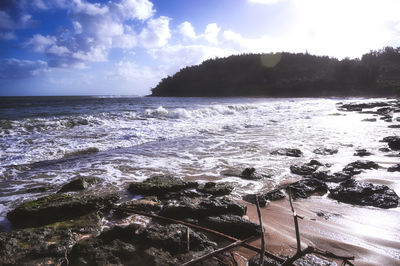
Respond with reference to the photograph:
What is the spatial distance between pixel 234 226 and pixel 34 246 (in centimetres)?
181

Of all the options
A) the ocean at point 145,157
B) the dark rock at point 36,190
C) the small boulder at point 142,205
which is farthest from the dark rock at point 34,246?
the dark rock at point 36,190

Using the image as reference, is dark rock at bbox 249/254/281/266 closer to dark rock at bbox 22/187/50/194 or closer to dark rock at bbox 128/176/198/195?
dark rock at bbox 128/176/198/195

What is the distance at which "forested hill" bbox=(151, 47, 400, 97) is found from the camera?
47.4 meters

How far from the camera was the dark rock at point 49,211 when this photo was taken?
2.47m

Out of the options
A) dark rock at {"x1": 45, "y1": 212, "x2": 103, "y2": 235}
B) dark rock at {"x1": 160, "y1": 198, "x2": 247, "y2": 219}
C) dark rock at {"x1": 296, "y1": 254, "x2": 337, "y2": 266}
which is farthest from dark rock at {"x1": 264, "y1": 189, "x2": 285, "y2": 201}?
dark rock at {"x1": 45, "y1": 212, "x2": 103, "y2": 235}

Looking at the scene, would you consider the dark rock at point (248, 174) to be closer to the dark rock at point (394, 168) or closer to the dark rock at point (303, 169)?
the dark rock at point (303, 169)

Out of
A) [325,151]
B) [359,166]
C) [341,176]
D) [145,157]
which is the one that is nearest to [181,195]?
[145,157]

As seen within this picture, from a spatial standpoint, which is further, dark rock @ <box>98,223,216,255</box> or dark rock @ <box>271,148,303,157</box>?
dark rock @ <box>271,148,303,157</box>

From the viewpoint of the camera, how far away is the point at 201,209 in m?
2.52

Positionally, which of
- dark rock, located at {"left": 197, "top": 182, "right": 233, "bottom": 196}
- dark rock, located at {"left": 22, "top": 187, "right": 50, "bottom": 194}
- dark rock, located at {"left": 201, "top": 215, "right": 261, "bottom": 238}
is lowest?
dark rock, located at {"left": 197, "top": 182, "right": 233, "bottom": 196}

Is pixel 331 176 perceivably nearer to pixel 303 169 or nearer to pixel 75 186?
pixel 303 169

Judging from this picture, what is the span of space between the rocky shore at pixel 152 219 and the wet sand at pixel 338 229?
0.28 ft

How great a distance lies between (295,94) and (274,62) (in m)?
22.8

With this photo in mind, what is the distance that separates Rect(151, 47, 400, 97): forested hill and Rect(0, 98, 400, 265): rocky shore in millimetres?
40901
